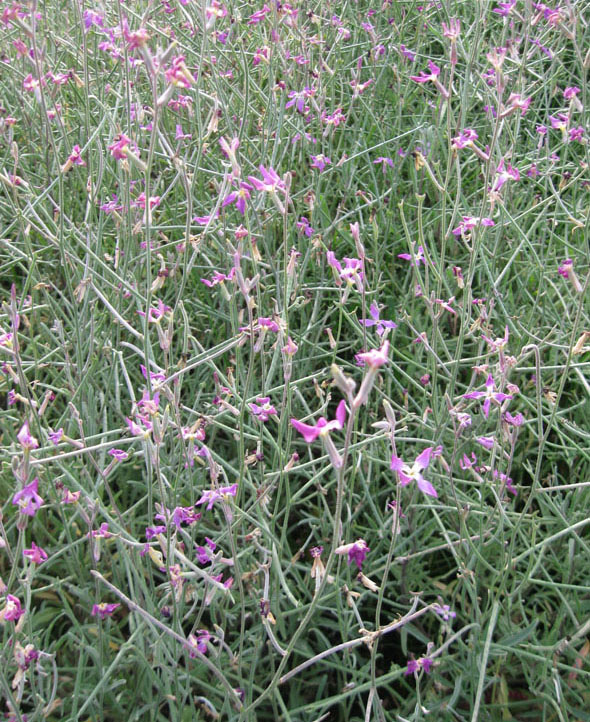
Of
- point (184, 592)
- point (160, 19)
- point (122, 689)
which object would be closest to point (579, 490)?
point (184, 592)

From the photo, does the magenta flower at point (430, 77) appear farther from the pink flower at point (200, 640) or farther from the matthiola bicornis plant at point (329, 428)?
the pink flower at point (200, 640)

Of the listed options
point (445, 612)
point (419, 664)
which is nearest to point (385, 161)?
point (445, 612)

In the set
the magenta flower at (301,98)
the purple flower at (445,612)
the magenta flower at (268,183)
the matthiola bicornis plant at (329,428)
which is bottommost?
the purple flower at (445,612)

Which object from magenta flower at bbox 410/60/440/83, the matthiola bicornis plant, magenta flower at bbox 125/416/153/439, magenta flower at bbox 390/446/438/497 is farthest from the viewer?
magenta flower at bbox 410/60/440/83

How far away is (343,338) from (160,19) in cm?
156

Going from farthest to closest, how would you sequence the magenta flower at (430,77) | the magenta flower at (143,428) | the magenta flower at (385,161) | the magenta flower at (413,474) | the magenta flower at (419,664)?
the magenta flower at (385,161)
the magenta flower at (430,77)
the magenta flower at (419,664)
the magenta flower at (143,428)
the magenta flower at (413,474)

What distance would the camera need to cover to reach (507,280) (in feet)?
6.87

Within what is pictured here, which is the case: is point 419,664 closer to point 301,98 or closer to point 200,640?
point 200,640

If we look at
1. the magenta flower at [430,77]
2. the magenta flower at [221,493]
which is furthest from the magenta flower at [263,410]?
the magenta flower at [430,77]

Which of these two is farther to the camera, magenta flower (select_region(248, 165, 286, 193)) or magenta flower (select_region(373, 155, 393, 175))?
magenta flower (select_region(373, 155, 393, 175))

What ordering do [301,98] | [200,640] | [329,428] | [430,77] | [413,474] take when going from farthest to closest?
[301,98] → [430,77] → [200,640] → [413,474] → [329,428]

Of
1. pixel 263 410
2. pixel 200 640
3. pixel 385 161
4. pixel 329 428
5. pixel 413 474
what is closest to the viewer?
pixel 329 428

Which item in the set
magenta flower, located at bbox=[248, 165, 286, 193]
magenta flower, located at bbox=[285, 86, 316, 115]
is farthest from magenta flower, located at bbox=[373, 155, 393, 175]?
magenta flower, located at bbox=[248, 165, 286, 193]

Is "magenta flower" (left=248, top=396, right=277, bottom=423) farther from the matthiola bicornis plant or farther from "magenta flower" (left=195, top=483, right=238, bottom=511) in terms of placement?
the matthiola bicornis plant
